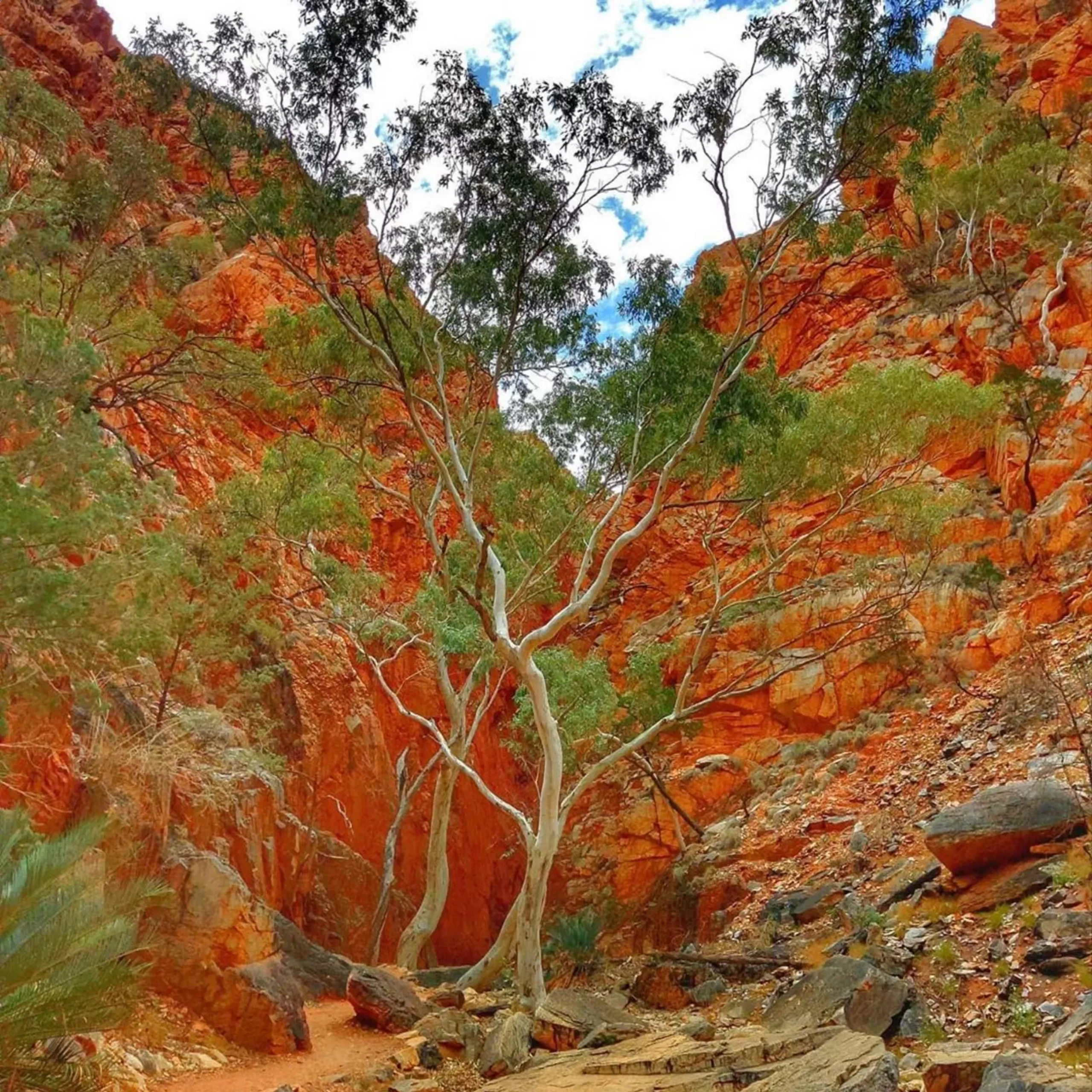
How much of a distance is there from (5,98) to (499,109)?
8.21 meters

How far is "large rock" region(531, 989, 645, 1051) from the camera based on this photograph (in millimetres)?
7836

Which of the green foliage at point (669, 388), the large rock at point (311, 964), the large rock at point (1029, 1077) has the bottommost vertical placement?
the large rock at point (1029, 1077)

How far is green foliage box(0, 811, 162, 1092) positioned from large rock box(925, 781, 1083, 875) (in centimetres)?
702

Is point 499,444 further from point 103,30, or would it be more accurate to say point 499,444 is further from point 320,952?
point 103,30

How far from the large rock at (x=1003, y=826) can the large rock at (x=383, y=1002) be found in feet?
17.7

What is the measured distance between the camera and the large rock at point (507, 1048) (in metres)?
7.84

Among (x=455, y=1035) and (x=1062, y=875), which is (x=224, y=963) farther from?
(x=1062, y=875)

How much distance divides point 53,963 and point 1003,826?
25.3 ft

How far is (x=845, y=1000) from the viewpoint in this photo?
6.95 metres

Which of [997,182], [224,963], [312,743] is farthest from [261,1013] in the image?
[997,182]

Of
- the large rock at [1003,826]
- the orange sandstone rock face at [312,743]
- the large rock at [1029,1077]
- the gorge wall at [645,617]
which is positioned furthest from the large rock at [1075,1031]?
the orange sandstone rock face at [312,743]

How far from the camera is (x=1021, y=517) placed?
1858 centimetres

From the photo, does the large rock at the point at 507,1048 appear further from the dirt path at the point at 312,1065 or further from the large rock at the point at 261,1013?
the large rock at the point at 261,1013

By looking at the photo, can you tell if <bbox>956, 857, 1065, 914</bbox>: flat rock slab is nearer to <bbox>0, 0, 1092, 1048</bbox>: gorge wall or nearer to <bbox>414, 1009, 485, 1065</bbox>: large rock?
<bbox>414, 1009, 485, 1065</bbox>: large rock
